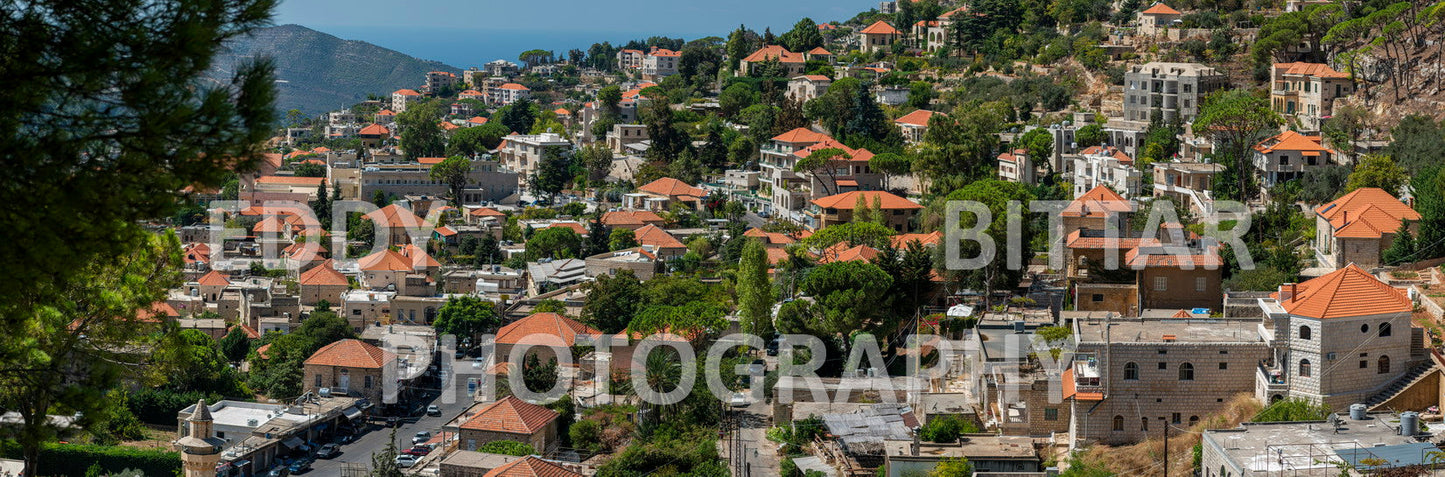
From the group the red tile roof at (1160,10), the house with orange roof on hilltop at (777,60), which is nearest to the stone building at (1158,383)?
the red tile roof at (1160,10)

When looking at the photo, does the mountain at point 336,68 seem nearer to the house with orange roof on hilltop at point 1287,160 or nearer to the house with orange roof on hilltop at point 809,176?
the house with orange roof on hilltop at point 809,176

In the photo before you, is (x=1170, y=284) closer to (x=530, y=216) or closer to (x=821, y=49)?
(x=530, y=216)

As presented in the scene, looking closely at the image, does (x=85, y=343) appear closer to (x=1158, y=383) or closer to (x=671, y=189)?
(x=1158, y=383)

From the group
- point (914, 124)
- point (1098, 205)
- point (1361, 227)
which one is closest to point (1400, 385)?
point (1361, 227)

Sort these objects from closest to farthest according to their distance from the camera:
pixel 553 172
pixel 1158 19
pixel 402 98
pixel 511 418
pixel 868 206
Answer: pixel 511 418 < pixel 868 206 < pixel 1158 19 < pixel 553 172 < pixel 402 98

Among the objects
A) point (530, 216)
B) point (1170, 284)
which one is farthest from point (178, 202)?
point (530, 216)
